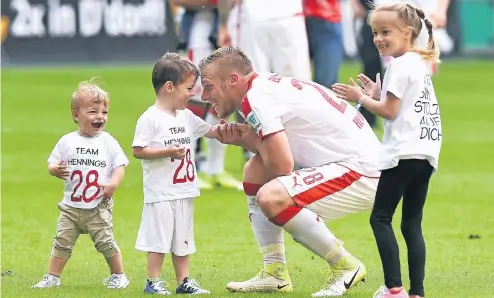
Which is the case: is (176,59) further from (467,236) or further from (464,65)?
(464,65)

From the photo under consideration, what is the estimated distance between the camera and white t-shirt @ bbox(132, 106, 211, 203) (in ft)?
22.2

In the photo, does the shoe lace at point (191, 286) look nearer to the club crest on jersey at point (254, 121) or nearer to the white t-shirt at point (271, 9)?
the club crest on jersey at point (254, 121)

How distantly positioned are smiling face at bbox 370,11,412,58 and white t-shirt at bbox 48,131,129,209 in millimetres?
1679

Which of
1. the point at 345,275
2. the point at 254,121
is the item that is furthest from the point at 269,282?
the point at 254,121

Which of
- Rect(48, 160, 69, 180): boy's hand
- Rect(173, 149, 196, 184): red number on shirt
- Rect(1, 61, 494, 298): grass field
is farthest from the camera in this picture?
Rect(1, 61, 494, 298): grass field

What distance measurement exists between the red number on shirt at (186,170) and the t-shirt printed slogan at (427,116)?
4.48 feet

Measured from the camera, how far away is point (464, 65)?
2525 cm

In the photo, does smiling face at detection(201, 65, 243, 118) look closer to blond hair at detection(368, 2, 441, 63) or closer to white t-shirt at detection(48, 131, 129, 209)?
white t-shirt at detection(48, 131, 129, 209)

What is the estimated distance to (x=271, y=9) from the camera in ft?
35.4

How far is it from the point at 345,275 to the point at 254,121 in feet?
3.29

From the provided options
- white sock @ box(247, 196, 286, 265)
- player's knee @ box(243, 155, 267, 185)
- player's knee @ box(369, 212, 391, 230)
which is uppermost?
player's knee @ box(243, 155, 267, 185)

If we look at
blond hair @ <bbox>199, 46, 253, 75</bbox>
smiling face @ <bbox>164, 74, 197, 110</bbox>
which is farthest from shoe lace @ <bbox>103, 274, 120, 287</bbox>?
blond hair @ <bbox>199, 46, 253, 75</bbox>

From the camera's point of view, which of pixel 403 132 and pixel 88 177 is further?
pixel 88 177

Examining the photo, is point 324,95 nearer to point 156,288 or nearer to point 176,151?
point 176,151
